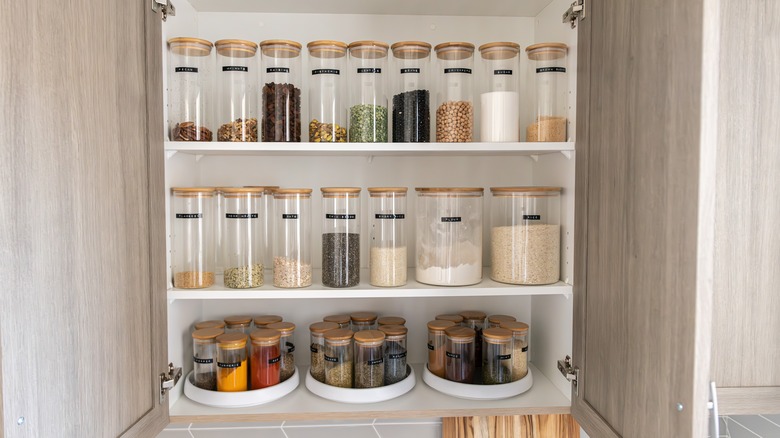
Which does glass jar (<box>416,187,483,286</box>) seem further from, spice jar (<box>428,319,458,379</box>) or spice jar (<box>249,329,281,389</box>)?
spice jar (<box>249,329,281,389</box>)

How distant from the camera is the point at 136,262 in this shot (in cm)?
120

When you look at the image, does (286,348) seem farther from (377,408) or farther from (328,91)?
(328,91)

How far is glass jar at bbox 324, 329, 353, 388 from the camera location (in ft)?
4.90

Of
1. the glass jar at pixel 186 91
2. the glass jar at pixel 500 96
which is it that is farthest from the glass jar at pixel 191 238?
the glass jar at pixel 500 96

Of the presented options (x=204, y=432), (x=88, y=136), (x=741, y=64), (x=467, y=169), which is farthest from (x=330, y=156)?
(x=741, y=64)

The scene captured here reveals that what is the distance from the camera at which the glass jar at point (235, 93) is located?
4.71 ft

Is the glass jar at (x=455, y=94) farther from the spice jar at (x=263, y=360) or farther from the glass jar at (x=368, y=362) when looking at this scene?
the spice jar at (x=263, y=360)

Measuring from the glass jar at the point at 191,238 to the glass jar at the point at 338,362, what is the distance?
0.36m

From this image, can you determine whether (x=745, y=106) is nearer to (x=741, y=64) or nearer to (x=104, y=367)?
(x=741, y=64)

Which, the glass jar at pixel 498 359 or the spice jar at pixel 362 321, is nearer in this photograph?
the glass jar at pixel 498 359

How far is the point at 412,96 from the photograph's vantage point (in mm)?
1486

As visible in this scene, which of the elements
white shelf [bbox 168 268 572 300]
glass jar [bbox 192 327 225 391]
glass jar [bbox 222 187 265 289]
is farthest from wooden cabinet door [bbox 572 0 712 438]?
glass jar [bbox 192 327 225 391]

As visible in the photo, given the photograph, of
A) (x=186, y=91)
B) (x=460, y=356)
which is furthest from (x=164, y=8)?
(x=460, y=356)

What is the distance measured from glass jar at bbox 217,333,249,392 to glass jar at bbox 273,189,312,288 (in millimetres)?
195
